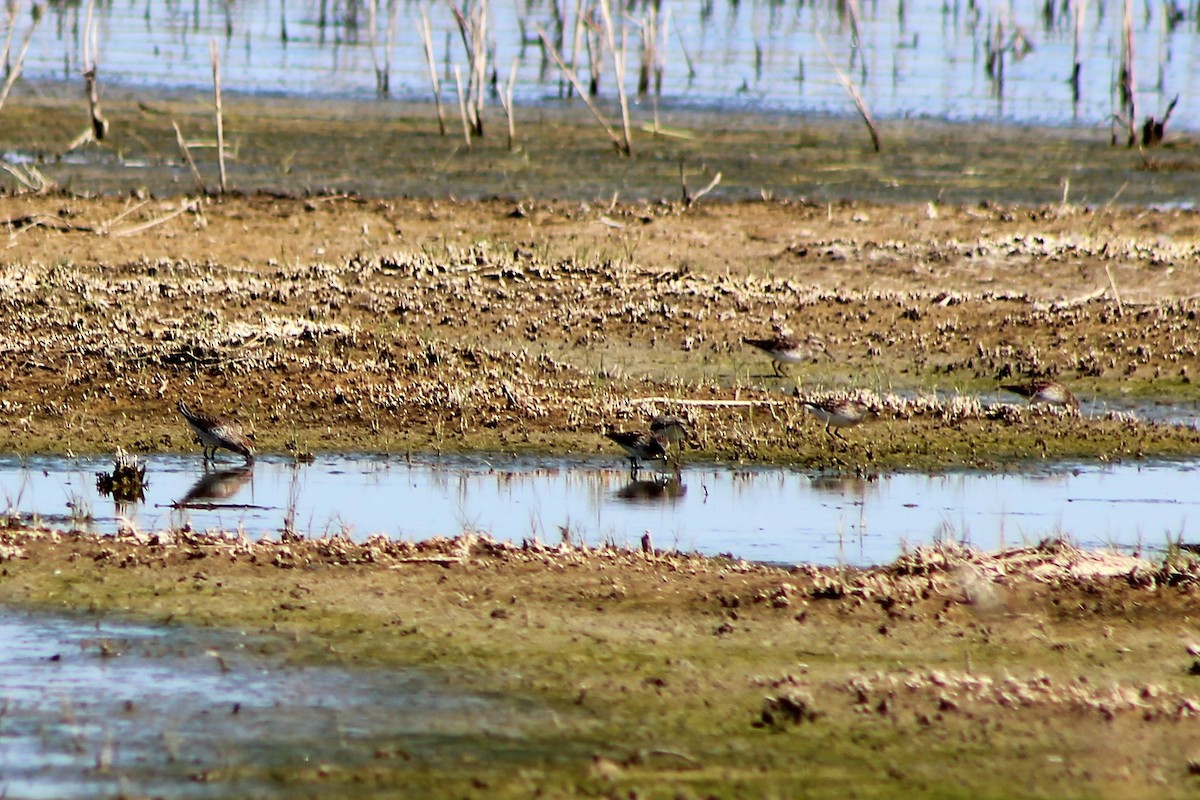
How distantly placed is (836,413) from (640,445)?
5.53ft

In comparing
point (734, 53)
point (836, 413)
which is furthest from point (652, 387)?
point (734, 53)

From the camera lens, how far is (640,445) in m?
12.4

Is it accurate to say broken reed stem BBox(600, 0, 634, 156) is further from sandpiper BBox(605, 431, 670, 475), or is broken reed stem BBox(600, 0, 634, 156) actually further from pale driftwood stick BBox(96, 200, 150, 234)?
sandpiper BBox(605, 431, 670, 475)

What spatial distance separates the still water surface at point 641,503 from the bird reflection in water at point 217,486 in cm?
2

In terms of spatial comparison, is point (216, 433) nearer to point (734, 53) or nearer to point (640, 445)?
point (640, 445)

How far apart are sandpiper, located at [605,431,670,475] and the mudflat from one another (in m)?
0.72

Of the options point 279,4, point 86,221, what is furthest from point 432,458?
point 279,4

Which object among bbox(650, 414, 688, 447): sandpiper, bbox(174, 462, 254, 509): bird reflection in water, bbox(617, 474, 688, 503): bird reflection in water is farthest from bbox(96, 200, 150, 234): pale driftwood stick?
bbox(617, 474, 688, 503): bird reflection in water

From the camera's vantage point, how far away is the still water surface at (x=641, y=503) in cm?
1053

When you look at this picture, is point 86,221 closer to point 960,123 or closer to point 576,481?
point 576,481

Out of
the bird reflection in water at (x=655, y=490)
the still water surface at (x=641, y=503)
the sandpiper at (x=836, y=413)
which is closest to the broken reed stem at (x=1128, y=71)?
the sandpiper at (x=836, y=413)

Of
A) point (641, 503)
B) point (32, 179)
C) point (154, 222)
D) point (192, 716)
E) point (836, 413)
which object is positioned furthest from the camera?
point (32, 179)

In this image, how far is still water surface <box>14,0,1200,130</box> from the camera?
34.0 m

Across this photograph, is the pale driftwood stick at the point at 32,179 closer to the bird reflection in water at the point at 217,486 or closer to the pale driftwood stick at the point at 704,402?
the pale driftwood stick at the point at 704,402
